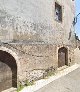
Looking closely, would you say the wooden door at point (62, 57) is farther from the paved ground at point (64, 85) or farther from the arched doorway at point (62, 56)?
the paved ground at point (64, 85)

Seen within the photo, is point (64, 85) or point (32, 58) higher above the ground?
point (32, 58)

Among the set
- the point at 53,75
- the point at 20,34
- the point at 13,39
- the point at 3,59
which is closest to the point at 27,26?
the point at 20,34

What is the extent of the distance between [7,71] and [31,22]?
263cm

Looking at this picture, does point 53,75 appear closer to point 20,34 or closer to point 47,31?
point 47,31

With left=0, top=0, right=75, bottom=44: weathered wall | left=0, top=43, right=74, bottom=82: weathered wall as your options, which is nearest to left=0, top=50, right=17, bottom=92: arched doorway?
left=0, top=43, right=74, bottom=82: weathered wall

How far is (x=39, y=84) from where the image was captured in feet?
28.7

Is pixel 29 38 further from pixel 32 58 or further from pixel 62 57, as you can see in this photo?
pixel 62 57

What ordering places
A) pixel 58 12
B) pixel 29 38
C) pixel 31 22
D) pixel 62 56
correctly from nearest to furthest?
pixel 29 38 → pixel 31 22 → pixel 58 12 → pixel 62 56

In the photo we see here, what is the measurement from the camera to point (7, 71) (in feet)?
25.4

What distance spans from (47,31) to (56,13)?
205 cm

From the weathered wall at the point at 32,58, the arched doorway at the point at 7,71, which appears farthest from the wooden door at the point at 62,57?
the arched doorway at the point at 7,71

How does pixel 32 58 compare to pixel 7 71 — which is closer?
pixel 7 71

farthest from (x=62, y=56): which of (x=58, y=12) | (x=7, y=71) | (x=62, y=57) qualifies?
(x=7, y=71)

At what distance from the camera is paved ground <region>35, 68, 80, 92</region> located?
8.19 metres
